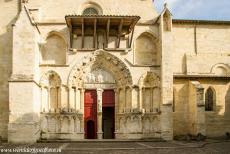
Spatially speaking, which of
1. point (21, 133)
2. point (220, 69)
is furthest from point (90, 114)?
point (220, 69)

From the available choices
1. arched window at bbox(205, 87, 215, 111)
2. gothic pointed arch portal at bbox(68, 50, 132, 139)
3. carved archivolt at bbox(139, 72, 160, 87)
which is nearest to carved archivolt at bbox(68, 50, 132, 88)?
gothic pointed arch portal at bbox(68, 50, 132, 139)

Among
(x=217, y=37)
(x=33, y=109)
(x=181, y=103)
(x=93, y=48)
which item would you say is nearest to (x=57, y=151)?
(x=33, y=109)

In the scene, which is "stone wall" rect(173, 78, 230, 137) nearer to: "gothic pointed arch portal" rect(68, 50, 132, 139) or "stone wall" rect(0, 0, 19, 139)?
"gothic pointed arch portal" rect(68, 50, 132, 139)

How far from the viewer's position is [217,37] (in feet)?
98.8

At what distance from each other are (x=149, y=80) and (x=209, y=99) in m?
5.07

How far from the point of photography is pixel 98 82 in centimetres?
2691

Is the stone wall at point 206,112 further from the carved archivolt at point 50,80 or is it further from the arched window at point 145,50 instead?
the carved archivolt at point 50,80

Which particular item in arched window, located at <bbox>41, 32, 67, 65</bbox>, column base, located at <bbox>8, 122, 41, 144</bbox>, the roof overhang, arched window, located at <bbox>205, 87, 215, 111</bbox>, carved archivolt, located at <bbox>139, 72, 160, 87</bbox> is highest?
the roof overhang

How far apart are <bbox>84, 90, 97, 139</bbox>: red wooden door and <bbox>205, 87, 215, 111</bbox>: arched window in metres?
7.84

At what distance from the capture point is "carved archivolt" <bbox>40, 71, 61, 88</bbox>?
85.5 ft

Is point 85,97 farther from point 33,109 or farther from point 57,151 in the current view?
point 57,151

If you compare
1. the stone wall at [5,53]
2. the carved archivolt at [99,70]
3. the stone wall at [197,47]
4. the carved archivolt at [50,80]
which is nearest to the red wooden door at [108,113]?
the carved archivolt at [99,70]

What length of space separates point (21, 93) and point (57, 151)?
667cm

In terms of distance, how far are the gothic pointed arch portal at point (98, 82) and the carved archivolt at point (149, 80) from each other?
773 millimetres
